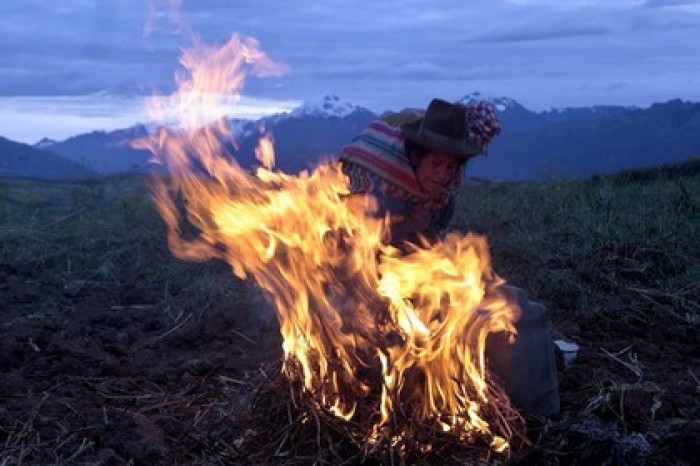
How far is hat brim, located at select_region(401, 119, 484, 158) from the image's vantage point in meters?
4.48

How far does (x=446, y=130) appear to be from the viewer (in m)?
4.47

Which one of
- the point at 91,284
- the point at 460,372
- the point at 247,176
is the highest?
the point at 247,176

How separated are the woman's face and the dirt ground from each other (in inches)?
50.1

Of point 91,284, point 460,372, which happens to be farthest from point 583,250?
point 91,284

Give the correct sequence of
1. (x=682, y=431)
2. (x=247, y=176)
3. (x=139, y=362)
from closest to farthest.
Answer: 1. (x=682, y=431)
2. (x=247, y=176)
3. (x=139, y=362)

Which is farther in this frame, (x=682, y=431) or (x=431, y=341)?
(x=431, y=341)

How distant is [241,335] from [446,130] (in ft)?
8.12

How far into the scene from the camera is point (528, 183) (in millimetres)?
12680

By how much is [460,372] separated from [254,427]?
102 centimetres

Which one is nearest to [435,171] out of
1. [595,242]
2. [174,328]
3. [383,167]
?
[383,167]

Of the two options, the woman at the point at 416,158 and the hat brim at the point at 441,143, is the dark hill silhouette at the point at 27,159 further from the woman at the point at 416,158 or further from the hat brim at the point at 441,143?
the hat brim at the point at 441,143

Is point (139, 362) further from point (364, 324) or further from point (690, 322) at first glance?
point (690, 322)

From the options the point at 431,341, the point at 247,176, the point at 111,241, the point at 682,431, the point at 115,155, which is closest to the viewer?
the point at 682,431

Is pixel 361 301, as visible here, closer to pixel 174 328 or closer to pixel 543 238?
pixel 174 328
